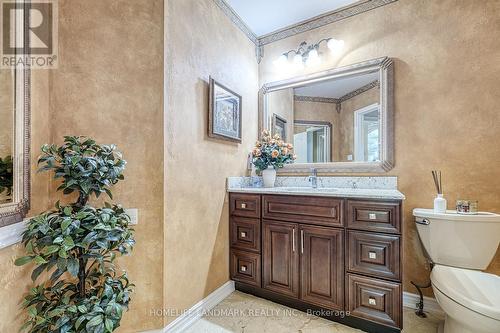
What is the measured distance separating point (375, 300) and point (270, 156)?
151 centimetres

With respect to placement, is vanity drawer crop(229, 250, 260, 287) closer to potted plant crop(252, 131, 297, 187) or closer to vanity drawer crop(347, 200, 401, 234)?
potted plant crop(252, 131, 297, 187)

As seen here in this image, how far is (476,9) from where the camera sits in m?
1.89

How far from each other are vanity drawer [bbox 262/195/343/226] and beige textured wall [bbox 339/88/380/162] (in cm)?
79

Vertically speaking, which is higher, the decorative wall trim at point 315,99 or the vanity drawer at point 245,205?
the decorative wall trim at point 315,99

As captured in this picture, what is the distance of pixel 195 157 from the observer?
1.94 metres

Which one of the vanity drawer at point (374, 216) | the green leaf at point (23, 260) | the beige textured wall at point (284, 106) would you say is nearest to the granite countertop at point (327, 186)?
the vanity drawer at point (374, 216)

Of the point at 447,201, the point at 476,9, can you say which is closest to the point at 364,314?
the point at 447,201

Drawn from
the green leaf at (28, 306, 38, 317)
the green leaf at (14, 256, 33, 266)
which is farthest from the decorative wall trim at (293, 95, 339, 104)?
the green leaf at (28, 306, 38, 317)

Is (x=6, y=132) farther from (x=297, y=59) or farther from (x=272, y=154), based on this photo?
(x=297, y=59)

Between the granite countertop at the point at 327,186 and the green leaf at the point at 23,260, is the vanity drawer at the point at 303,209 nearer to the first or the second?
the granite countertop at the point at 327,186

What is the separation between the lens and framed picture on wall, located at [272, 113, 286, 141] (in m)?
2.79

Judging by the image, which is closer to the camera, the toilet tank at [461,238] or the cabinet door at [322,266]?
the toilet tank at [461,238]

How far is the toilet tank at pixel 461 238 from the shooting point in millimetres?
1660

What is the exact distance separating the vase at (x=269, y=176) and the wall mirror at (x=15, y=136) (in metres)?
1.90
